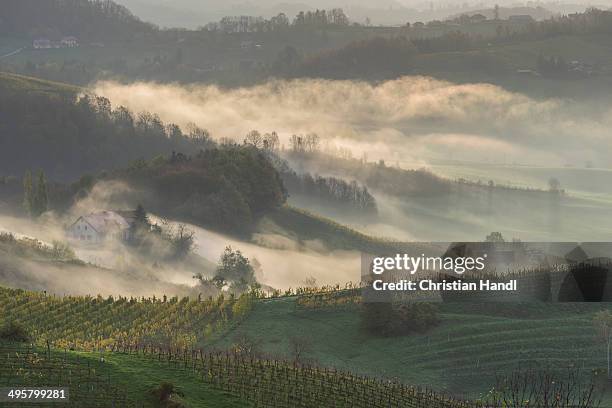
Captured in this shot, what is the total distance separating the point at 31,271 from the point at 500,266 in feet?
142

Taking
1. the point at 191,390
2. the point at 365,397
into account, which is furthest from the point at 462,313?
the point at 191,390

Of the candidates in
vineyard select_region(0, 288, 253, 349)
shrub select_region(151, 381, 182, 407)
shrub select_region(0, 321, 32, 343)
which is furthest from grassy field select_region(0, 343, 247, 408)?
vineyard select_region(0, 288, 253, 349)

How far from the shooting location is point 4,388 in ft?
162

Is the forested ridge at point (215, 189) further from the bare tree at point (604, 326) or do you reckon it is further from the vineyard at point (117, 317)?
the bare tree at point (604, 326)

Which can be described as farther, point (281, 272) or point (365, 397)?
point (281, 272)

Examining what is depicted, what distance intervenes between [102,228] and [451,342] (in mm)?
70244

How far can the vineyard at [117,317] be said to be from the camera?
3093 inches

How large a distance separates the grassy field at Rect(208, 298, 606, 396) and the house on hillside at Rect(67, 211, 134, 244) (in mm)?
53821

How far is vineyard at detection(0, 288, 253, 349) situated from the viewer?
258 feet

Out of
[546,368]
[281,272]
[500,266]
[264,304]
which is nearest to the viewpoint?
[546,368]

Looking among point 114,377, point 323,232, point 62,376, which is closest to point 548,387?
point 114,377

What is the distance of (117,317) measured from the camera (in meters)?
85.4

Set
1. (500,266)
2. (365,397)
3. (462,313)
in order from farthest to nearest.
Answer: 1. (500,266)
2. (462,313)
3. (365,397)

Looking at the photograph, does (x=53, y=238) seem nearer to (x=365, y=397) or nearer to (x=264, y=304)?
(x=264, y=304)
